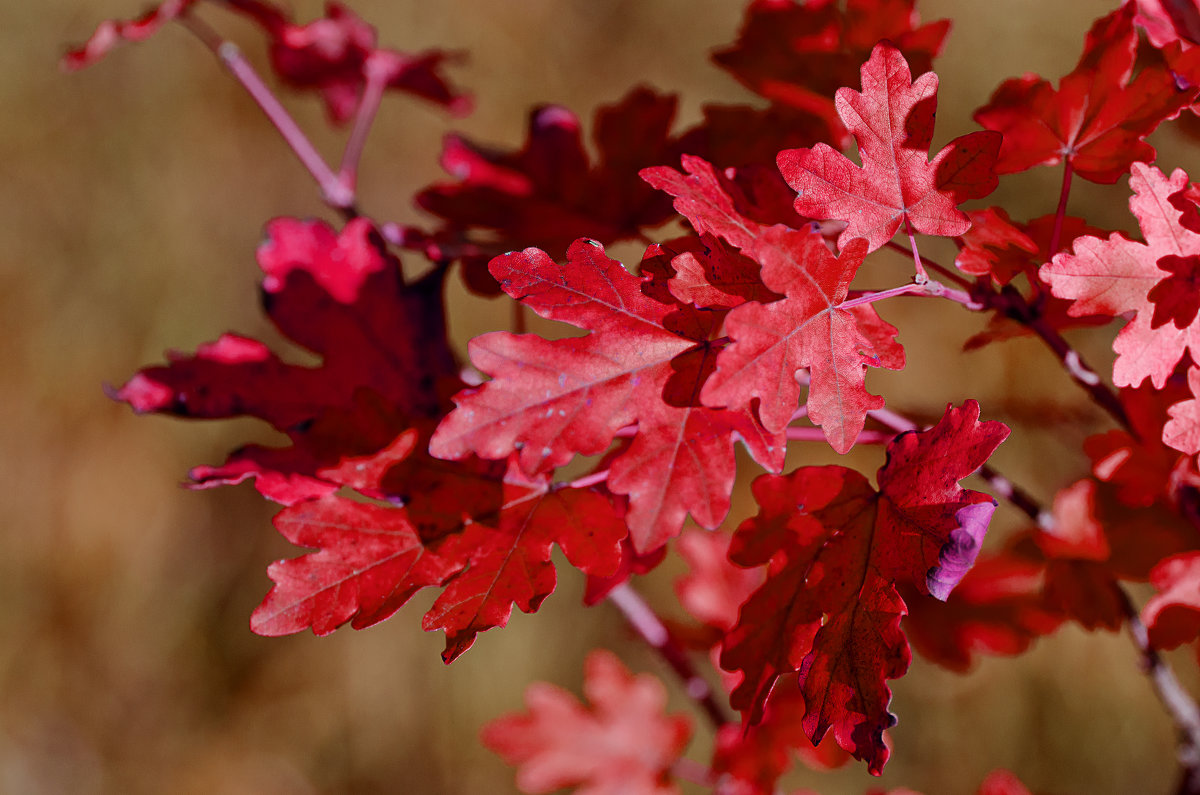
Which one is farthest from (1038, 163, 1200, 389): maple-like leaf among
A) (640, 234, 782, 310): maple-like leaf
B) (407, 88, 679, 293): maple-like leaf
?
(407, 88, 679, 293): maple-like leaf

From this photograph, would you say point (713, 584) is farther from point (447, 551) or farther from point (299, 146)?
point (299, 146)

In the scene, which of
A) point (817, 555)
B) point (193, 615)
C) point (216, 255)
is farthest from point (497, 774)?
point (817, 555)

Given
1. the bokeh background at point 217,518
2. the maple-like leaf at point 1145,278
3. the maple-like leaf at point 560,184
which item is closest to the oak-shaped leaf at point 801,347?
the maple-like leaf at point 1145,278

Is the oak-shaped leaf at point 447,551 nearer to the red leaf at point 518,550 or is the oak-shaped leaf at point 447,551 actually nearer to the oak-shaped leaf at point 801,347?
the red leaf at point 518,550

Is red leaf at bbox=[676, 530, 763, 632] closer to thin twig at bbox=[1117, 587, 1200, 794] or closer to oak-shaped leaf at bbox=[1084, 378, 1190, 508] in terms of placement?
thin twig at bbox=[1117, 587, 1200, 794]

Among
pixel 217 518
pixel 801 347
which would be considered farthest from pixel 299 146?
pixel 217 518

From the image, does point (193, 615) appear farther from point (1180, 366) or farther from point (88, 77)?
point (1180, 366)

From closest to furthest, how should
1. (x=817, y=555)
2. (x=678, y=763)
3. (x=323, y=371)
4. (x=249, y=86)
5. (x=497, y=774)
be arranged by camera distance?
1. (x=817, y=555)
2. (x=323, y=371)
3. (x=249, y=86)
4. (x=678, y=763)
5. (x=497, y=774)
